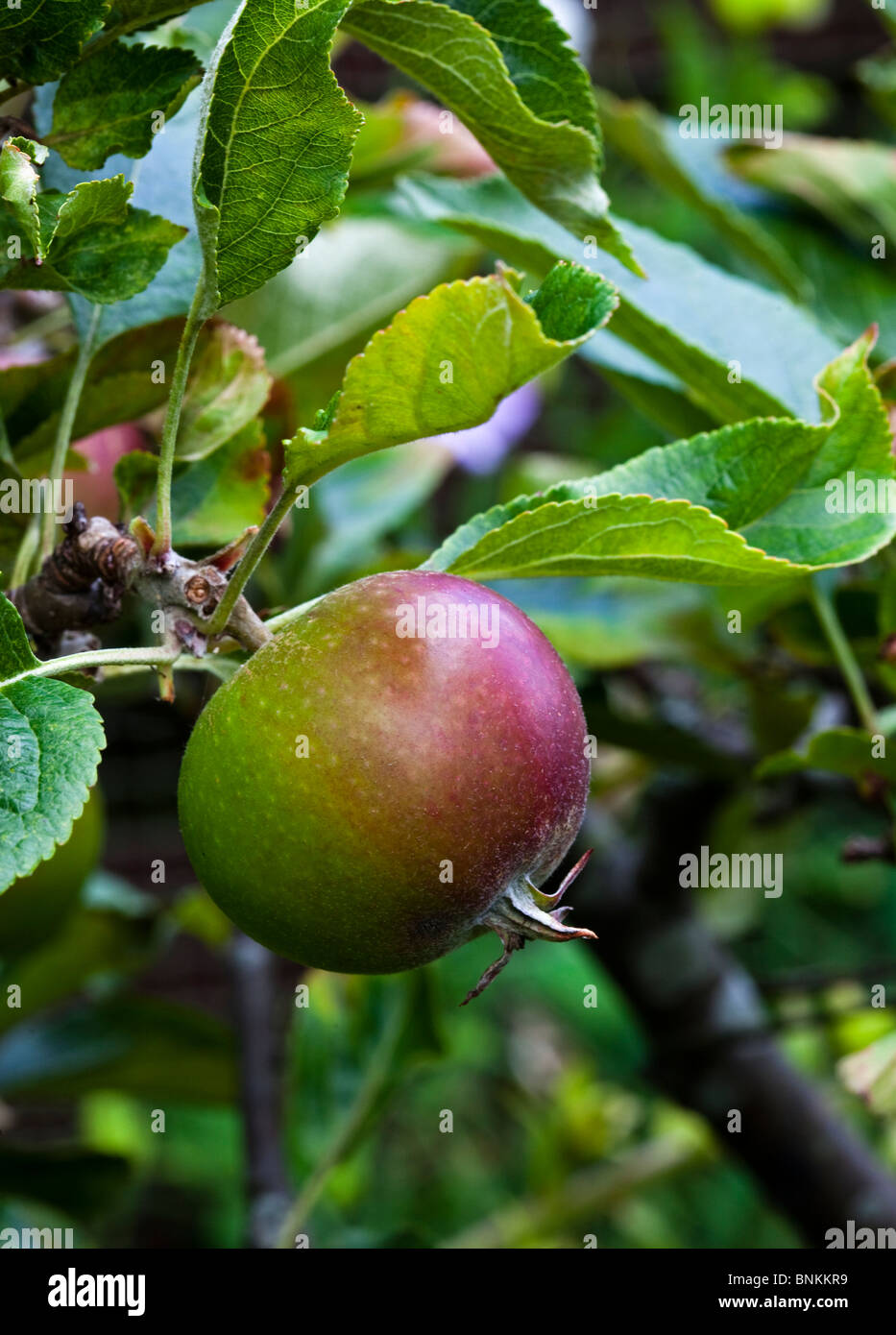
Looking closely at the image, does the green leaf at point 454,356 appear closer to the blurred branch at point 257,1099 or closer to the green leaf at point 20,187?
the green leaf at point 20,187

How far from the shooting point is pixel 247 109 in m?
0.36

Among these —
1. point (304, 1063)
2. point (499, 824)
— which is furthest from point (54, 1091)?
point (499, 824)

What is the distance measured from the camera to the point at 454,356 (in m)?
0.35

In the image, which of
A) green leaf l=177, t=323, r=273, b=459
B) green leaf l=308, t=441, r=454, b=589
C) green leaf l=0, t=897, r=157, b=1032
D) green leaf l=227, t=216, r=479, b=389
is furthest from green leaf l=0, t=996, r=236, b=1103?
green leaf l=177, t=323, r=273, b=459

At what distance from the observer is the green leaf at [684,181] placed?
0.81 metres

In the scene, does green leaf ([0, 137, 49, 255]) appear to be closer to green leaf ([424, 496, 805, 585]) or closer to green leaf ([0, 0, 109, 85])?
green leaf ([0, 0, 109, 85])

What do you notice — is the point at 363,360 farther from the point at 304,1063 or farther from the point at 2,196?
the point at 304,1063

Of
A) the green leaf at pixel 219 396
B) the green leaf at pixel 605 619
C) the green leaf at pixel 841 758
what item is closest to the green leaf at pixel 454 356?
the green leaf at pixel 219 396

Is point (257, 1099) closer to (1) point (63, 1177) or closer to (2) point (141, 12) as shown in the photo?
(1) point (63, 1177)

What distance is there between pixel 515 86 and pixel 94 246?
0.15 m

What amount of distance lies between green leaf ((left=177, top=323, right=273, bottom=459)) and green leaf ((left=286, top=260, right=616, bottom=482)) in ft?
0.53

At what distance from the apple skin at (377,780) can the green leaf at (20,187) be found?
0.45ft

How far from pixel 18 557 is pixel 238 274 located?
19 cm

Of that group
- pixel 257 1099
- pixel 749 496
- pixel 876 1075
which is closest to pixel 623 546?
pixel 749 496
